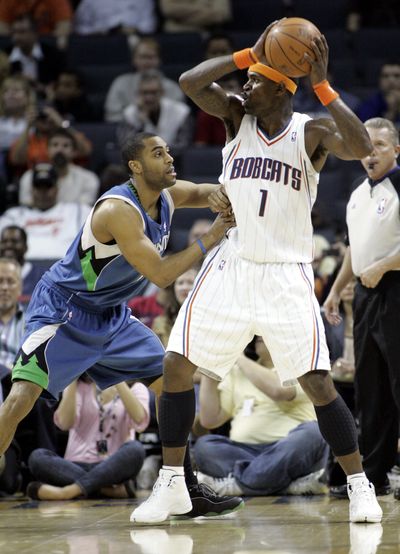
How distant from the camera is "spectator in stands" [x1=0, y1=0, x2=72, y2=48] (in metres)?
11.6

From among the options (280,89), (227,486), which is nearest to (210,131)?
(227,486)

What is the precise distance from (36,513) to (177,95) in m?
6.04

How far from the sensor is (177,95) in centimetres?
1061

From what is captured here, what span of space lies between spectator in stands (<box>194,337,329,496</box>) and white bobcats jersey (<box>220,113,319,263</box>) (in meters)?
1.86

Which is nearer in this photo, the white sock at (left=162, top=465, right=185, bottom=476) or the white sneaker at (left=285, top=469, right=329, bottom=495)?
the white sock at (left=162, top=465, right=185, bottom=476)

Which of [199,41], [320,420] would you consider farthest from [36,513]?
[199,41]

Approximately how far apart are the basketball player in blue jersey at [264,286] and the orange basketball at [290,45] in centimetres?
8

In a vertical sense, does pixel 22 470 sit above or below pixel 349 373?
below

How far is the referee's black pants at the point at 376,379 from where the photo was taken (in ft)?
18.2

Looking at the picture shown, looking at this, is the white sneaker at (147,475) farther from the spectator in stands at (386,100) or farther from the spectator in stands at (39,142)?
the spectator in stands at (386,100)

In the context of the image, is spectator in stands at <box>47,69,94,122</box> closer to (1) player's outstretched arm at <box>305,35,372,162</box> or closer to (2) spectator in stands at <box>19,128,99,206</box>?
(2) spectator in stands at <box>19,128,99,206</box>

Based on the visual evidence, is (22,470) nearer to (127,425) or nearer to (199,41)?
(127,425)

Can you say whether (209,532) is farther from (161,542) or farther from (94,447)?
(94,447)

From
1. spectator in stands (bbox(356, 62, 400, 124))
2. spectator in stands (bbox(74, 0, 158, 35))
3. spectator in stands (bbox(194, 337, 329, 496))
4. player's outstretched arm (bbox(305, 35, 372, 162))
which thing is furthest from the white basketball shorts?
spectator in stands (bbox(74, 0, 158, 35))
